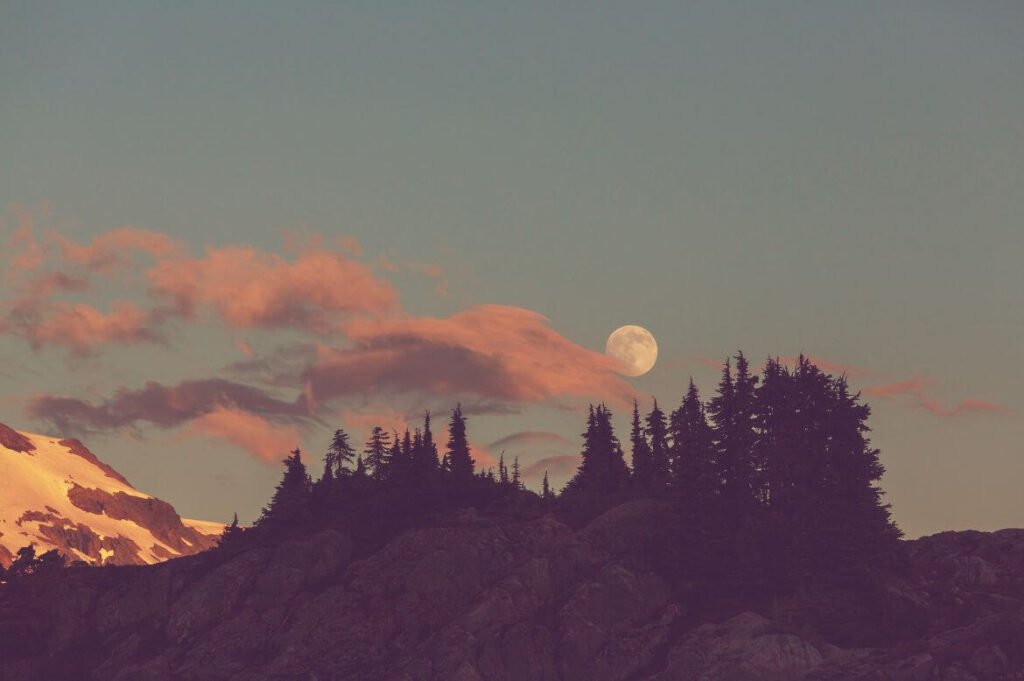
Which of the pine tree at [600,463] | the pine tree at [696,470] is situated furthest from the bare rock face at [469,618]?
the pine tree at [600,463]

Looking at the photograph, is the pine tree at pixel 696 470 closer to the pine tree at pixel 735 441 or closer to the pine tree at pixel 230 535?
the pine tree at pixel 735 441

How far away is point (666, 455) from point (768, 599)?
41.4m

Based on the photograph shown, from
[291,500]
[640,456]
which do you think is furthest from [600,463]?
[291,500]

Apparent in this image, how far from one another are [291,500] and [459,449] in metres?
20.7

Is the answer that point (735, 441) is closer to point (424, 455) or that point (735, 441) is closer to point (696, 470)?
point (696, 470)

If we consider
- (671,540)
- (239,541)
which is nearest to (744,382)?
(671,540)

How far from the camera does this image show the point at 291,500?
141 m

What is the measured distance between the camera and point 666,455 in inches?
5950

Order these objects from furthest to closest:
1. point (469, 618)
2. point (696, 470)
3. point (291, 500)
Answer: point (291, 500), point (696, 470), point (469, 618)

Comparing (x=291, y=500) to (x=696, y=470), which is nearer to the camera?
Answer: (x=696, y=470)

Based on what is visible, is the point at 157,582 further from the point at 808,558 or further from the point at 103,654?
the point at 808,558

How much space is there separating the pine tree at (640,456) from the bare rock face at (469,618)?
25.2 meters

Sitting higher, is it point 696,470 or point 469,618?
point 696,470

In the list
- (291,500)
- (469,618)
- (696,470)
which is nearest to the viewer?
(469,618)
